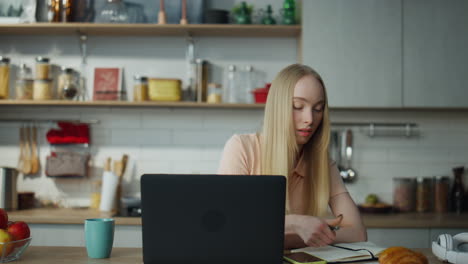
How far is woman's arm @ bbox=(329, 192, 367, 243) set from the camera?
1958 millimetres

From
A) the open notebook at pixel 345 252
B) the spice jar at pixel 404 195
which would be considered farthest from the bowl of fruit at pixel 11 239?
the spice jar at pixel 404 195

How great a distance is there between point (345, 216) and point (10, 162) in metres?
2.68

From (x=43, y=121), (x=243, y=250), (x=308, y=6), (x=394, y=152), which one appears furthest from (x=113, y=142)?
(x=243, y=250)

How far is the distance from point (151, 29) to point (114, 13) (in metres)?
0.28

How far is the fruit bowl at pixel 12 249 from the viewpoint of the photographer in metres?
1.46

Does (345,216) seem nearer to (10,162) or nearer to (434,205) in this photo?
(434,205)

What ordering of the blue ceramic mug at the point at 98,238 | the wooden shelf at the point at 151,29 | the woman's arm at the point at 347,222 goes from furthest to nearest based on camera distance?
the wooden shelf at the point at 151,29 → the woman's arm at the point at 347,222 → the blue ceramic mug at the point at 98,238

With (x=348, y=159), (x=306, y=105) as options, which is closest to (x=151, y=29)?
(x=348, y=159)

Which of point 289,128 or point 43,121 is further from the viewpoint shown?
point 43,121

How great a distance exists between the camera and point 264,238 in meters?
1.30

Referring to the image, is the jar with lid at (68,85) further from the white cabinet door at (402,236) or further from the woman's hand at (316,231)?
the woman's hand at (316,231)

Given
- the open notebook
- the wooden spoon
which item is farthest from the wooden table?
the wooden spoon

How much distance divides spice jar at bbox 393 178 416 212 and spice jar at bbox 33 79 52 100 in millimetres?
2473

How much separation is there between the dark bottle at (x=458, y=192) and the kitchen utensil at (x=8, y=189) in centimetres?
293
